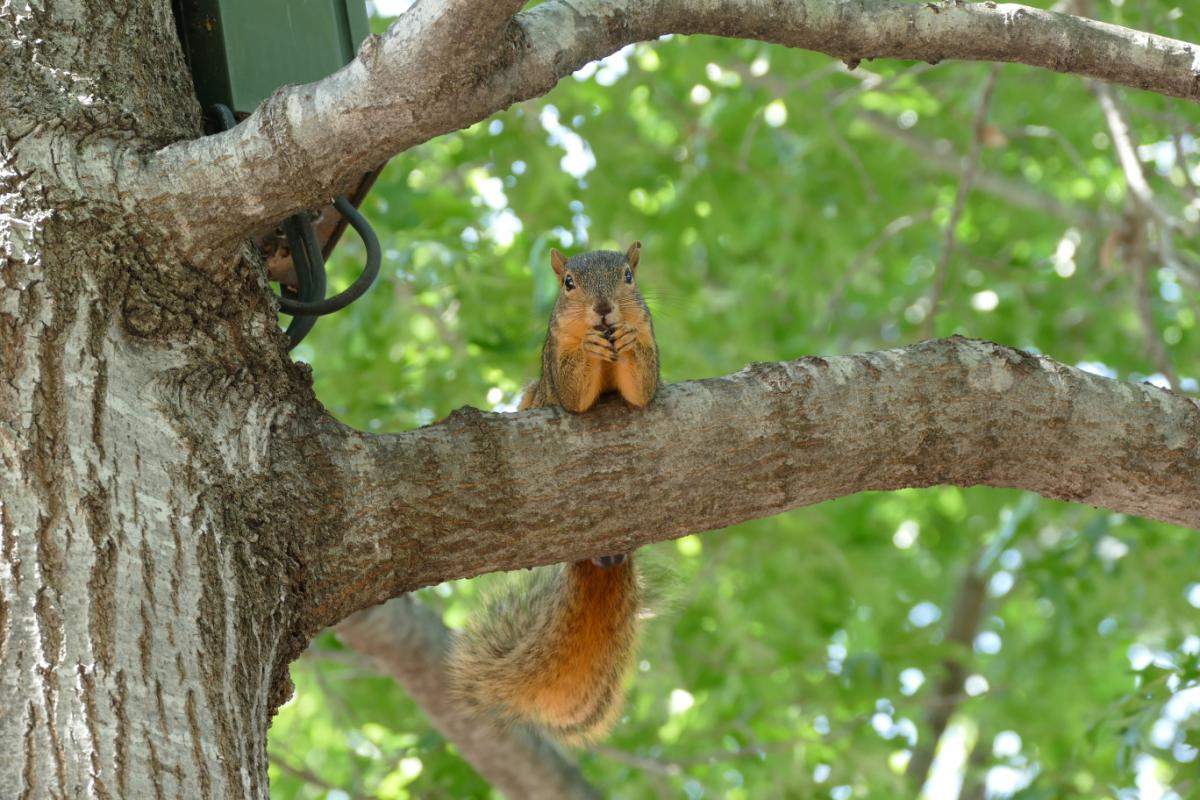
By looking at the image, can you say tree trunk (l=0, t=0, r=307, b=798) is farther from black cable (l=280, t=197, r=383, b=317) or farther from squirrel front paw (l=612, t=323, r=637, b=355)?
squirrel front paw (l=612, t=323, r=637, b=355)

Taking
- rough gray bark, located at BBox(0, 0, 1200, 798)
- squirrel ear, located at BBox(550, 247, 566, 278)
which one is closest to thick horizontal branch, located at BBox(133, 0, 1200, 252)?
rough gray bark, located at BBox(0, 0, 1200, 798)

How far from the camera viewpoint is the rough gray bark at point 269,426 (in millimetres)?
1245

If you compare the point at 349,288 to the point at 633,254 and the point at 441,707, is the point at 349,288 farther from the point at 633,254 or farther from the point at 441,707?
the point at 441,707

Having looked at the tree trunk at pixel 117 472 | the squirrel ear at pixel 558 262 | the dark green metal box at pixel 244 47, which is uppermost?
the dark green metal box at pixel 244 47

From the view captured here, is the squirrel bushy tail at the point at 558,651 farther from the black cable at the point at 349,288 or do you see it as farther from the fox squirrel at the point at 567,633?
the black cable at the point at 349,288

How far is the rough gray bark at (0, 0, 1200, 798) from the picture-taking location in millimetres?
1245

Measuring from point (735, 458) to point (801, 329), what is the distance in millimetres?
3635

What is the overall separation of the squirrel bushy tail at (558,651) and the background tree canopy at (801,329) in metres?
0.12

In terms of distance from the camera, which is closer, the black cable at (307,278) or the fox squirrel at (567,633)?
the black cable at (307,278)

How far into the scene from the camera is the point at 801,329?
5.22m

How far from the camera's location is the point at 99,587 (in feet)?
4.08

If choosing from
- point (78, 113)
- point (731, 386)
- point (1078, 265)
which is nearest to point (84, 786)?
point (78, 113)

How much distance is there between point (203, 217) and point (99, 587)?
452 millimetres

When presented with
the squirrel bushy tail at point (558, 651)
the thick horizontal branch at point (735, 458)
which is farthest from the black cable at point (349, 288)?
the squirrel bushy tail at point (558, 651)
